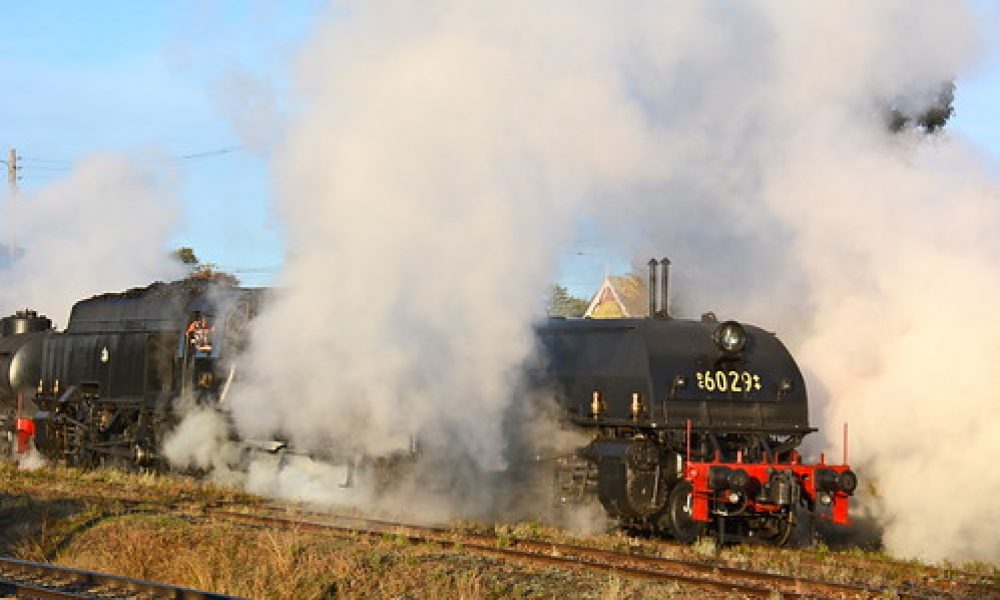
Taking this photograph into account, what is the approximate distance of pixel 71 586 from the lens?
1017 centimetres

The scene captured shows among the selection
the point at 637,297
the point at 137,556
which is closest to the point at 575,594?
the point at 137,556

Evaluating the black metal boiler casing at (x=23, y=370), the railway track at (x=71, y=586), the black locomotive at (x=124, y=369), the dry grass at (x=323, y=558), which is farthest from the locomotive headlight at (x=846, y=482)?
the black metal boiler casing at (x=23, y=370)

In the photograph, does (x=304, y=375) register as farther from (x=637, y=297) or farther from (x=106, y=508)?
(x=637, y=297)

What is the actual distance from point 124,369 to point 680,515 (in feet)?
33.4

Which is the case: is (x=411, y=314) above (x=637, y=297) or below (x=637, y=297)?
below

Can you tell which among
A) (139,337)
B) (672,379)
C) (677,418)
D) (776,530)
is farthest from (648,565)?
(139,337)

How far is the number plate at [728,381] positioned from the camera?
1384cm

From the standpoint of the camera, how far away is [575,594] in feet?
31.6

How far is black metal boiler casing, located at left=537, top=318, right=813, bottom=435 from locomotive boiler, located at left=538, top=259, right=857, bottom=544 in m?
0.01

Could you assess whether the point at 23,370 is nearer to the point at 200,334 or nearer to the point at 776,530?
the point at 200,334

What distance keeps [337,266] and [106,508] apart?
3.70 meters

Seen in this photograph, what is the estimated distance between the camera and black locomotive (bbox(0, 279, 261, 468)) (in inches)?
693

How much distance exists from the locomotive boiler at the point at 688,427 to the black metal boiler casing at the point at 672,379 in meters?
0.01

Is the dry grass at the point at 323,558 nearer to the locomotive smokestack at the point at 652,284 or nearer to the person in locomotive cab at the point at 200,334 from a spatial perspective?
the person in locomotive cab at the point at 200,334
